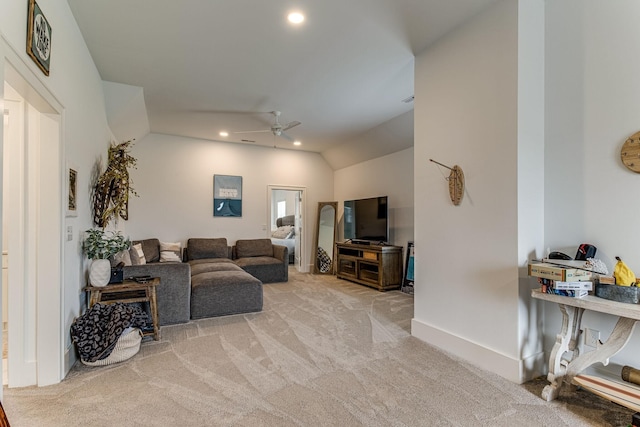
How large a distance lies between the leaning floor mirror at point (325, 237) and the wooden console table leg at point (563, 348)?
496cm

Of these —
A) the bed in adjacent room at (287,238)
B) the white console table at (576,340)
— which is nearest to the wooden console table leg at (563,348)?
the white console table at (576,340)

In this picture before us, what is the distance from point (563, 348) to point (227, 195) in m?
5.81

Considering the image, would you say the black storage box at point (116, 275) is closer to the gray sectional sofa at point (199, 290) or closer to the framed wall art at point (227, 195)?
the gray sectional sofa at point (199, 290)

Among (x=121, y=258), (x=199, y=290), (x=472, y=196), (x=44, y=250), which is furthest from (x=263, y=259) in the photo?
(x=472, y=196)

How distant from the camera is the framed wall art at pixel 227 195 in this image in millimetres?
6422

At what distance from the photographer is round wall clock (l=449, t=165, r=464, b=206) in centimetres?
271

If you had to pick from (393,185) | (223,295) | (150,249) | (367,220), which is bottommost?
(223,295)

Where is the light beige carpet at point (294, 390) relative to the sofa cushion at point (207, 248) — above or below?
below

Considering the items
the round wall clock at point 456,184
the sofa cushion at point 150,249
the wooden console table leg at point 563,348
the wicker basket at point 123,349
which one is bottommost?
the wicker basket at point 123,349

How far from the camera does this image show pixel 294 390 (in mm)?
2182

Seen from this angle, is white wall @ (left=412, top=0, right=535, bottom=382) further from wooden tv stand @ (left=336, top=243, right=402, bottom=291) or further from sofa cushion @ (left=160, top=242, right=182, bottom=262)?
sofa cushion @ (left=160, top=242, right=182, bottom=262)

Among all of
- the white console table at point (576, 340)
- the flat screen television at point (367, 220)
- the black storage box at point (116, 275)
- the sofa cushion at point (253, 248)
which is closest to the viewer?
the white console table at point (576, 340)

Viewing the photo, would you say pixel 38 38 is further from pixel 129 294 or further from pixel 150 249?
pixel 150 249

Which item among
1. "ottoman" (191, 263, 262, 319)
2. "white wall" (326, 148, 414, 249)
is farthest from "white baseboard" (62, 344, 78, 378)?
"white wall" (326, 148, 414, 249)
